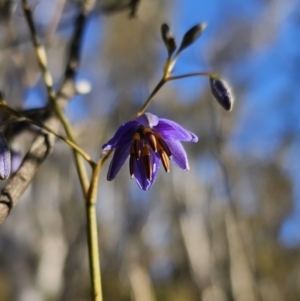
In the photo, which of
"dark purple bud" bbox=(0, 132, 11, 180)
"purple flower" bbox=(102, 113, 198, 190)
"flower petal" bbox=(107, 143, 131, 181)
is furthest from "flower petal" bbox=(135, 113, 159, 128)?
"dark purple bud" bbox=(0, 132, 11, 180)

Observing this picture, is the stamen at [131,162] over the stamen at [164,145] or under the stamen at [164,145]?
under

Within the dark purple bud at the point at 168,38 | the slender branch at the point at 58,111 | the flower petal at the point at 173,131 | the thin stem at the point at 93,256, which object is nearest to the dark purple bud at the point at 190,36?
the dark purple bud at the point at 168,38

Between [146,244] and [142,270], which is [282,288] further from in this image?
[142,270]

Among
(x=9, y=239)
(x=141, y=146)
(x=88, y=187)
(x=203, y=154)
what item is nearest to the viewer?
(x=88, y=187)

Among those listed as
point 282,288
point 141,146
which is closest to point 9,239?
point 141,146

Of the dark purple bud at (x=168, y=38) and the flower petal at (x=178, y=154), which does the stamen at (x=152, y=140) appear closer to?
the flower petal at (x=178, y=154)

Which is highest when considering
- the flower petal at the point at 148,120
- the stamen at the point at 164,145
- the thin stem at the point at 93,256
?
the stamen at the point at 164,145

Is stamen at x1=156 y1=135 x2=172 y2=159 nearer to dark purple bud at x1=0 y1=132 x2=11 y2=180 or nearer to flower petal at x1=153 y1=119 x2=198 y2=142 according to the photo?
flower petal at x1=153 y1=119 x2=198 y2=142
